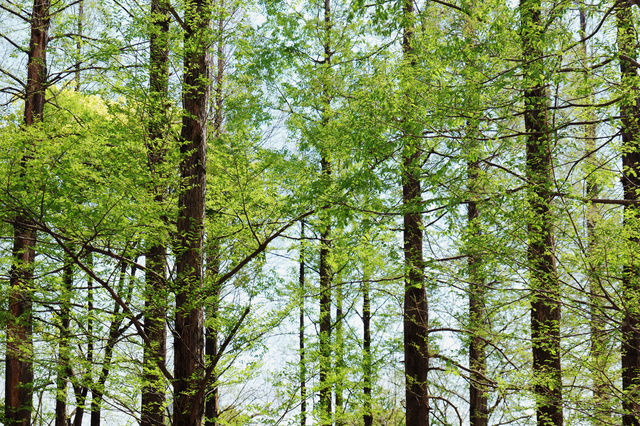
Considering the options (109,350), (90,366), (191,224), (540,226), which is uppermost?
(191,224)

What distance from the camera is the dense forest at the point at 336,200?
17.0 feet

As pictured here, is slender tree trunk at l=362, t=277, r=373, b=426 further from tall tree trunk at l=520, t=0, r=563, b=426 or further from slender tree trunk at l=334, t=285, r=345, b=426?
tall tree trunk at l=520, t=0, r=563, b=426

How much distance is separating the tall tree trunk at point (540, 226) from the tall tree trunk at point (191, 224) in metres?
3.57

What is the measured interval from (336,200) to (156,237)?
206 cm

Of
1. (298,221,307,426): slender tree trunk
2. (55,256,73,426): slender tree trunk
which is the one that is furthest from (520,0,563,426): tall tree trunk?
(55,256,73,426): slender tree trunk

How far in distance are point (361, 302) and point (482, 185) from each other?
19.7 ft

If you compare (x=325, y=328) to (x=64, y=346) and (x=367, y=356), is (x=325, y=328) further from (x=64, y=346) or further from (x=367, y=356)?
(x=64, y=346)

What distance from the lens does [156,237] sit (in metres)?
5.91

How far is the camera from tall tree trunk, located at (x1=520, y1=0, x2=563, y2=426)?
4.85 meters

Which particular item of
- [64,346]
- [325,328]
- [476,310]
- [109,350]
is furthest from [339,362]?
[64,346]

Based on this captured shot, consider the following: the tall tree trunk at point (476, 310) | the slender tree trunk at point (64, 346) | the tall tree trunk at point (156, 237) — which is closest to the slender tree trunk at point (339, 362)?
the tall tree trunk at point (476, 310)

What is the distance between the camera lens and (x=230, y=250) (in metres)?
7.20

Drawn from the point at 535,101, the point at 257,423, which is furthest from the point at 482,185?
the point at 257,423

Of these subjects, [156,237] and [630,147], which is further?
[156,237]
